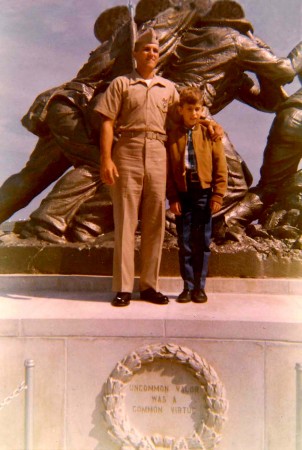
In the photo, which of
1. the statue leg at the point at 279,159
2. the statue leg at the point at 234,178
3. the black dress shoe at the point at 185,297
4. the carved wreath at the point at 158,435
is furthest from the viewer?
the statue leg at the point at 279,159

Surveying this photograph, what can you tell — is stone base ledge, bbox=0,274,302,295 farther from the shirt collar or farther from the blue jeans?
the shirt collar

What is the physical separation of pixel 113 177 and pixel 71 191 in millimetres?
1611

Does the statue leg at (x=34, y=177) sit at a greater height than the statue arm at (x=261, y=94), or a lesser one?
lesser

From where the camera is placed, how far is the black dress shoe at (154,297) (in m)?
3.55

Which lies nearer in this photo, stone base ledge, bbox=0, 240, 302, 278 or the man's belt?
the man's belt

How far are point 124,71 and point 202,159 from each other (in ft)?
6.94

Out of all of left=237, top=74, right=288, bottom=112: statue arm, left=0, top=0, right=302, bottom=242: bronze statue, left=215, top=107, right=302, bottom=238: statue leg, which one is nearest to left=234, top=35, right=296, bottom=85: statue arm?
left=0, top=0, right=302, bottom=242: bronze statue

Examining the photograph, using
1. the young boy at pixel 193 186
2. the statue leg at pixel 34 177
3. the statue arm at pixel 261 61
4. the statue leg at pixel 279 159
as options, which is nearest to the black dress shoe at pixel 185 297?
the young boy at pixel 193 186

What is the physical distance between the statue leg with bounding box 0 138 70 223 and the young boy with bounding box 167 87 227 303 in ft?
7.11

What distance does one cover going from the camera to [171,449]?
2.95m

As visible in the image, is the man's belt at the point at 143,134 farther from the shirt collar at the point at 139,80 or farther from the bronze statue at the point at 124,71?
the bronze statue at the point at 124,71

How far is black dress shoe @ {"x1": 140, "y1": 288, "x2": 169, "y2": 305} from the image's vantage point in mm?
3551

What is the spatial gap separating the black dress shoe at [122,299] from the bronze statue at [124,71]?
54.5 inches

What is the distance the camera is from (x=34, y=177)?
17.9 ft
